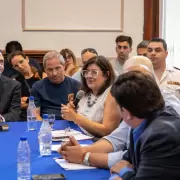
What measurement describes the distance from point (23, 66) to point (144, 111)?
3.51 metres

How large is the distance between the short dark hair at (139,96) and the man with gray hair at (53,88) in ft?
7.40

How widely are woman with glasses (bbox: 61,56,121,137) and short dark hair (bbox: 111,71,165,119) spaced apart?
46.4 inches

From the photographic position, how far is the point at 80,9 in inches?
254

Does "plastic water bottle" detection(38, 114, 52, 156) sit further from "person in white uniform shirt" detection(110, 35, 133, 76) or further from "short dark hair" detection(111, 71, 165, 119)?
"person in white uniform shirt" detection(110, 35, 133, 76)

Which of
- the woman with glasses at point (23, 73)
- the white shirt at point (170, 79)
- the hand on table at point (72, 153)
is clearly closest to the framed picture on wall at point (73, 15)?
the woman with glasses at point (23, 73)

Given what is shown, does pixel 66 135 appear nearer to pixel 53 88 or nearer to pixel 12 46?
pixel 53 88

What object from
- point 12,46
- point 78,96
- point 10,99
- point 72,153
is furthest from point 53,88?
point 12,46

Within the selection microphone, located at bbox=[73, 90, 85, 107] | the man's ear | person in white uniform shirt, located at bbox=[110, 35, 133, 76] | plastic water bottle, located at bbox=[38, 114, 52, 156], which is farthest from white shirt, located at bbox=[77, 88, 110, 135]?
person in white uniform shirt, located at bbox=[110, 35, 133, 76]

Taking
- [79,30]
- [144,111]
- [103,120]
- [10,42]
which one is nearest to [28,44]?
[10,42]

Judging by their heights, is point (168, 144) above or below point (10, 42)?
below

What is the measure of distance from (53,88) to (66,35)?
2.72 m

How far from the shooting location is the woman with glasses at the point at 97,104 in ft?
9.03

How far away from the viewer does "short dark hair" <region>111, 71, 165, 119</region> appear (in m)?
1.52

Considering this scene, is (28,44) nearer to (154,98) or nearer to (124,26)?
(124,26)
